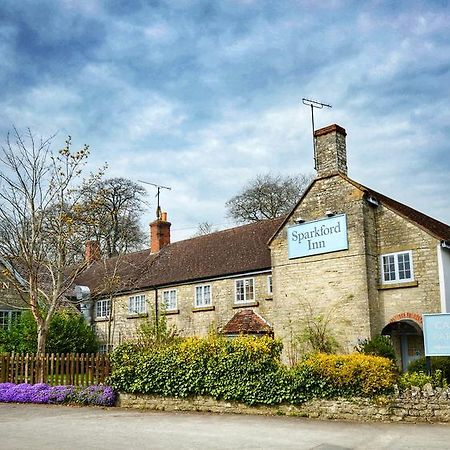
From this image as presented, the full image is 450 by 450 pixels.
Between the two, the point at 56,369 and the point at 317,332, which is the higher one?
the point at 317,332

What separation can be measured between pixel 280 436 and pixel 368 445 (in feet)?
6.14

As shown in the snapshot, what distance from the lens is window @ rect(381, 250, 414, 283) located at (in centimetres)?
2008

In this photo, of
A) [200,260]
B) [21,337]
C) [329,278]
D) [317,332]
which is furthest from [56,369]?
[200,260]

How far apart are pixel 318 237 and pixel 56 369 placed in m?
11.2

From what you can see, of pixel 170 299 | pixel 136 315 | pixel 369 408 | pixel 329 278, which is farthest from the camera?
pixel 136 315

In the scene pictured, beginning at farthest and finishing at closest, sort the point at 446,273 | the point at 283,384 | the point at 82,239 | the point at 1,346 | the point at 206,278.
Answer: the point at 82,239, the point at 206,278, the point at 1,346, the point at 446,273, the point at 283,384

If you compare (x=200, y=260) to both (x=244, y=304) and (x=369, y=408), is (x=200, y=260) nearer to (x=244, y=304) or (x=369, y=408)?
(x=244, y=304)

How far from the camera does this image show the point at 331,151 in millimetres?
22281

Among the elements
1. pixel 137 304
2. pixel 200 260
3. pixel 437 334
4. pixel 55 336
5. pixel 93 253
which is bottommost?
pixel 55 336

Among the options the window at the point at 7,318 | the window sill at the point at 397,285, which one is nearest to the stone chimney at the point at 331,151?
the window sill at the point at 397,285

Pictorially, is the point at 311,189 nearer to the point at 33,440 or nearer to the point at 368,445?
the point at 368,445

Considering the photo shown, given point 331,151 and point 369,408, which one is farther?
point 331,151

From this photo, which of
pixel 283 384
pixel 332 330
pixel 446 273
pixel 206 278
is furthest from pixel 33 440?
pixel 206 278

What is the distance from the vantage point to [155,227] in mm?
35500
